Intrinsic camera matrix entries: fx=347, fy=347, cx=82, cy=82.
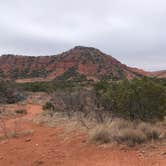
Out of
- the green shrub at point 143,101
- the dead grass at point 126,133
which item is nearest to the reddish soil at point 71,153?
the dead grass at point 126,133

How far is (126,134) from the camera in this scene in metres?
10.2

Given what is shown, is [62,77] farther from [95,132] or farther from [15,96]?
[95,132]

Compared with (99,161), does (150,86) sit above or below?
above

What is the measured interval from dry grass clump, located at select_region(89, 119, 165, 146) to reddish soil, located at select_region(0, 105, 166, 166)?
0.39 m

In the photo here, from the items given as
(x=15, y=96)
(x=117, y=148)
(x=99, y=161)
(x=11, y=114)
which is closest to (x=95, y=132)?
(x=117, y=148)

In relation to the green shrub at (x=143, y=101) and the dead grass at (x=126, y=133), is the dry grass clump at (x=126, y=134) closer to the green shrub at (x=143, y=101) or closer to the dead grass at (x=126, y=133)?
the dead grass at (x=126, y=133)

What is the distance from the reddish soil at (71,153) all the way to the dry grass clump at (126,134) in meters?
0.39

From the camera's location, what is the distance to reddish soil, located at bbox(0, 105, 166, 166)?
868 cm

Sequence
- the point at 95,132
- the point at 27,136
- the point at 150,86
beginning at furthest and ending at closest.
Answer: the point at 27,136, the point at 150,86, the point at 95,132

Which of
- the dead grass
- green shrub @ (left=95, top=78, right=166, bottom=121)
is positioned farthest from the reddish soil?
green shrub @ (left=95, top=78, right=166, bottom=121)

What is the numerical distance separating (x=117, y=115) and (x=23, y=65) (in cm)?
8572

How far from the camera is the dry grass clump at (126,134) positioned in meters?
10.1

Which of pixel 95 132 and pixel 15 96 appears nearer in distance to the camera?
pixel 95 132

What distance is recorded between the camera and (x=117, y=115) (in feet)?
44.7
